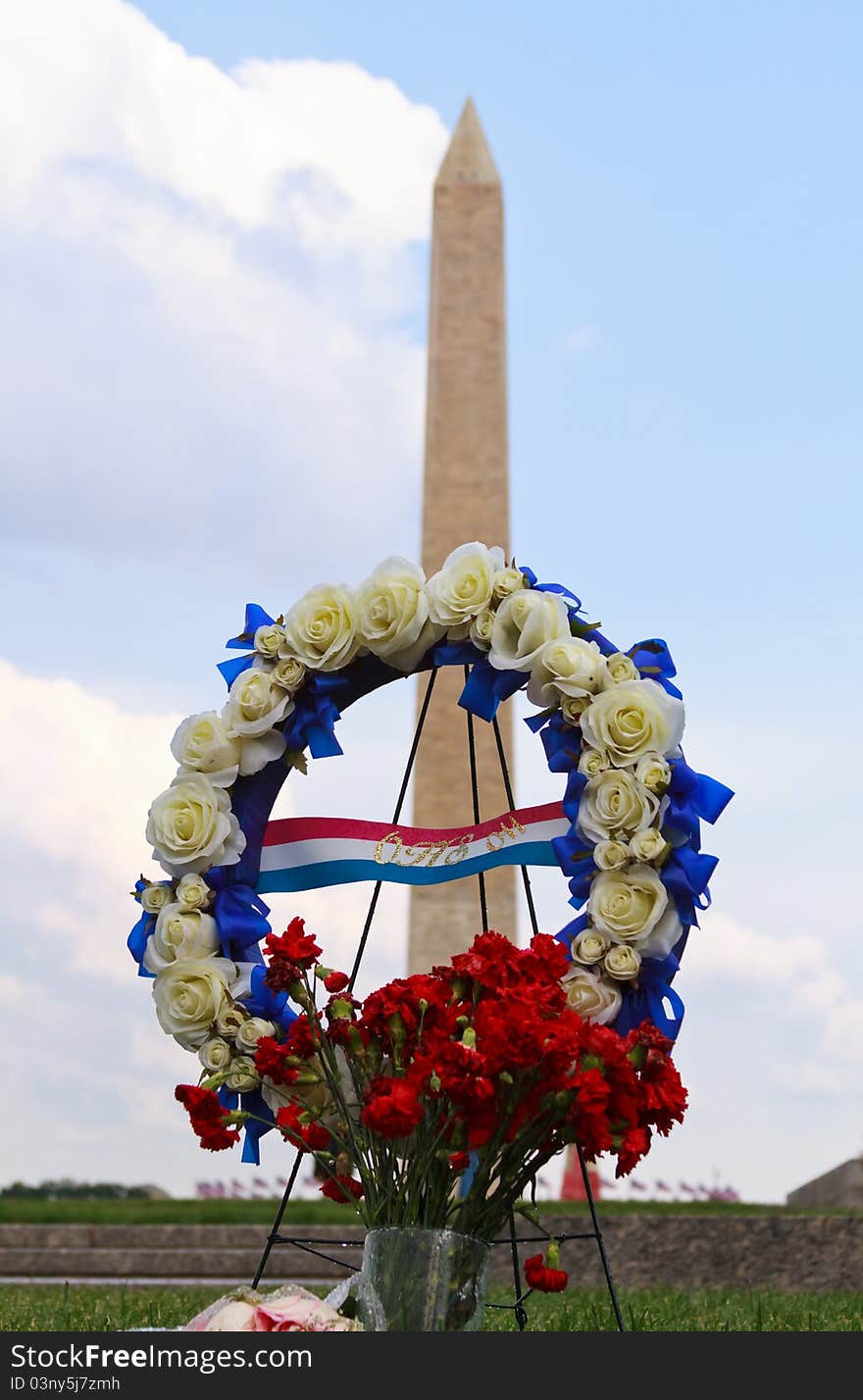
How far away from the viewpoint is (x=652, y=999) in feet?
15.0

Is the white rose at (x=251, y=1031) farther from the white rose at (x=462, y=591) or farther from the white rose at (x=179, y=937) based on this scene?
the white rose at (x=462, y=591)

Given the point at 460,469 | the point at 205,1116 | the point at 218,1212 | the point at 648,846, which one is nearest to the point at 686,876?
the point at 648,846

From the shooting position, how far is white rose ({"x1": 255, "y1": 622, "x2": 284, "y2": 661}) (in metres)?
5.18

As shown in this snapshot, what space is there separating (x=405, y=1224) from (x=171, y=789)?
1.79 metres

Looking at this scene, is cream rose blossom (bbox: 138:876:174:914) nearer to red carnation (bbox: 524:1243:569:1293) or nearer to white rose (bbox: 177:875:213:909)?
white rose (bbox: 177:875:213:909)

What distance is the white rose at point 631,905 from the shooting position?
4.50m

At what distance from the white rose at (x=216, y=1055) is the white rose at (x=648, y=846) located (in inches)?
51.4

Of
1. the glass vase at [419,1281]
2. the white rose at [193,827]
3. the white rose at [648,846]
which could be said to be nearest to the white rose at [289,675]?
the white rose at [193,827]

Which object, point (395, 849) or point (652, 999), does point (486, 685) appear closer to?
point (395, 849)

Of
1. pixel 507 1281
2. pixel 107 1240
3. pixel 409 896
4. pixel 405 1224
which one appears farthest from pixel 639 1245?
pixel 409 896

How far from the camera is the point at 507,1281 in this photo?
9164 millimetres

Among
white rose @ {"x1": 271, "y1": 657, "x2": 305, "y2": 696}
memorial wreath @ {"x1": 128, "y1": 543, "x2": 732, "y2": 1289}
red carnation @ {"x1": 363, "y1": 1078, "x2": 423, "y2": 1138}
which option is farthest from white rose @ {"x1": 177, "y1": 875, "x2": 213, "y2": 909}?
red carnation @ {"x1": 363, "y1": 1078, "x2": 423, "y2": 1138}

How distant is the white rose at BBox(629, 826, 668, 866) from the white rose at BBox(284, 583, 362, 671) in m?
1.09

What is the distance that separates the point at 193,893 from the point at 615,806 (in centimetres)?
132
